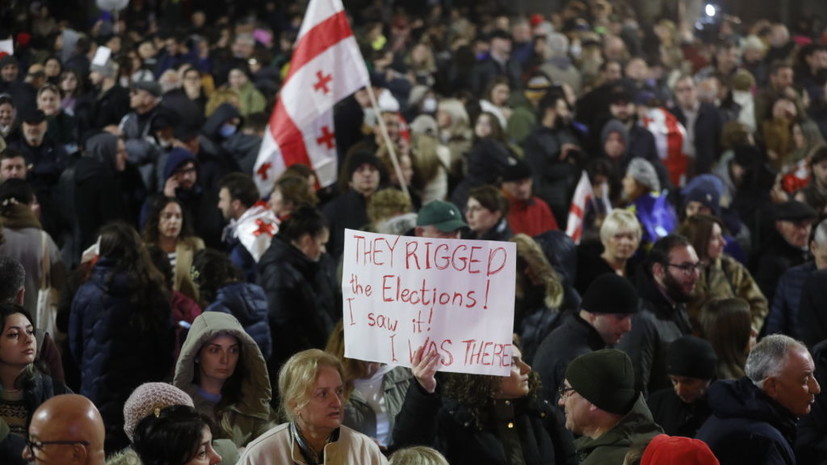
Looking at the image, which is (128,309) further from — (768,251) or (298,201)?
(768,251)

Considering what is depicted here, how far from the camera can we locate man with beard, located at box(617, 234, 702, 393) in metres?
8.05

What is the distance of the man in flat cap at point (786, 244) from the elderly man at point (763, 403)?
4.15 meters

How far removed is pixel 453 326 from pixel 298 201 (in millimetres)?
4502

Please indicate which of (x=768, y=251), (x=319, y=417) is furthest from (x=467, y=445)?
(x=768, y=251)

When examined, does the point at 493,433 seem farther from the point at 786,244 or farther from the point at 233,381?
the point at 786,244

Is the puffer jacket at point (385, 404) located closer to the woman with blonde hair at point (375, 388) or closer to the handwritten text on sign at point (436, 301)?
the woman with blonde hair at point (375, 388)

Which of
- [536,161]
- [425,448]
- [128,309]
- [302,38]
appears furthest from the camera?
[536,161]

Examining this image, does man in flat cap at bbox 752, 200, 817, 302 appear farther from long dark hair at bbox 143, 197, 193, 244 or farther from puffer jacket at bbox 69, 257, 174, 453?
puffer jacket at bbox 69, 257, 174, 453

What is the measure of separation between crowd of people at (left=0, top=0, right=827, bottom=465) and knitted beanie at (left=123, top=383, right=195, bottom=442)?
1 cm

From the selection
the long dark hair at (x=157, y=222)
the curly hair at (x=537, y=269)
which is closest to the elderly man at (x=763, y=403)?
the curly hair at (x=537, y=269)

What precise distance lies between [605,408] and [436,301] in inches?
33.8

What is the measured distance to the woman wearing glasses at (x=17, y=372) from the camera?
20.1ft

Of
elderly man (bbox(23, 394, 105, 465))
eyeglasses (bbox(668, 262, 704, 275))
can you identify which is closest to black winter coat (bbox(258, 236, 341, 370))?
eyeglasses (bbox(668, 262, 704, 275))

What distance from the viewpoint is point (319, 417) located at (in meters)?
5.32
